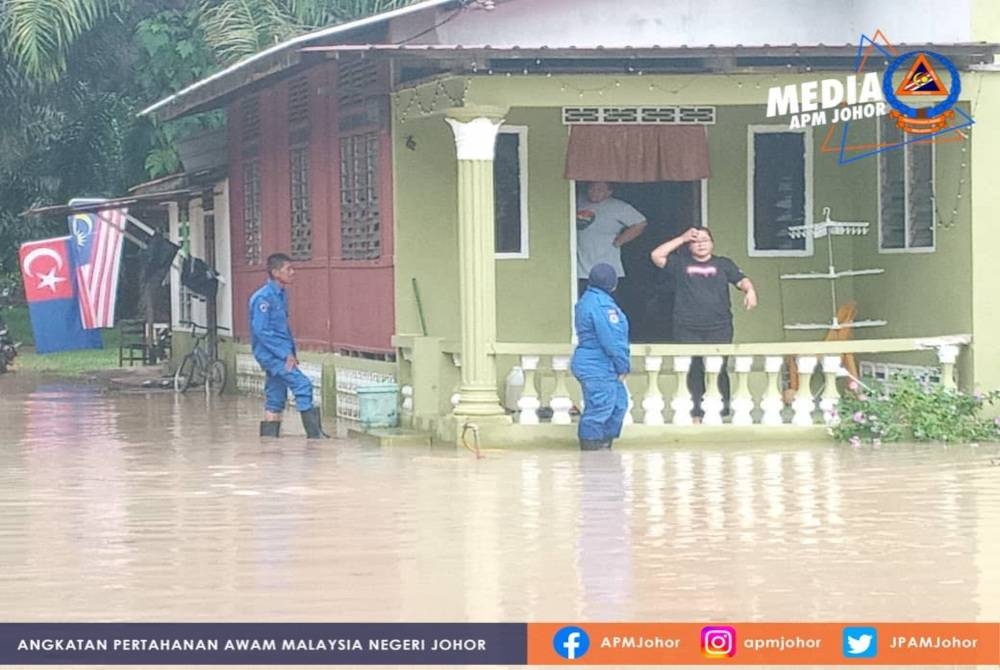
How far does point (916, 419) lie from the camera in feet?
54.3

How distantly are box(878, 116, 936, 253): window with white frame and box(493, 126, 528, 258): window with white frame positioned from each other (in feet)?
11.2

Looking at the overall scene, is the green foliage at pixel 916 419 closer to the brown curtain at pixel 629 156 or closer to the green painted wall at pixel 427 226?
the brown curtain at pixel 629 156

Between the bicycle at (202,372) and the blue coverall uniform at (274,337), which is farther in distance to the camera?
the bicycle at (202,372)

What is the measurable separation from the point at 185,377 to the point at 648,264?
8.63 metres

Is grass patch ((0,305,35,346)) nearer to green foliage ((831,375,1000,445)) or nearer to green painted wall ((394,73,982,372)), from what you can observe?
green painted wall ((394,73,982,372))

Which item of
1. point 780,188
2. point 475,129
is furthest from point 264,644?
point 780,188

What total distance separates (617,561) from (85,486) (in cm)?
A: 531

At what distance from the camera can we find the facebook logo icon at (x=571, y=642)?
8.41 metres

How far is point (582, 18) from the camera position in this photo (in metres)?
17.9

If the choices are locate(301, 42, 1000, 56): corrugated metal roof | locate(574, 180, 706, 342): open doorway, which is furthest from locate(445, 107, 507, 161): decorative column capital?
locate(574, 180, 706, 342): open doorway

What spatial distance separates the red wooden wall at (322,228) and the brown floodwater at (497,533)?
7.02 feet

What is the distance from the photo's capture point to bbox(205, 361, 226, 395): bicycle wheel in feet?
A: 83.5

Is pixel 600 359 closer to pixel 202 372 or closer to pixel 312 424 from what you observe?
pixel 312 424

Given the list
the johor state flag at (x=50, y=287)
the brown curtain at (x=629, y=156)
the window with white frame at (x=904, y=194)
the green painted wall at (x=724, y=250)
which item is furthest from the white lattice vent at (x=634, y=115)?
the johor state flag at (x=50, y=287)
